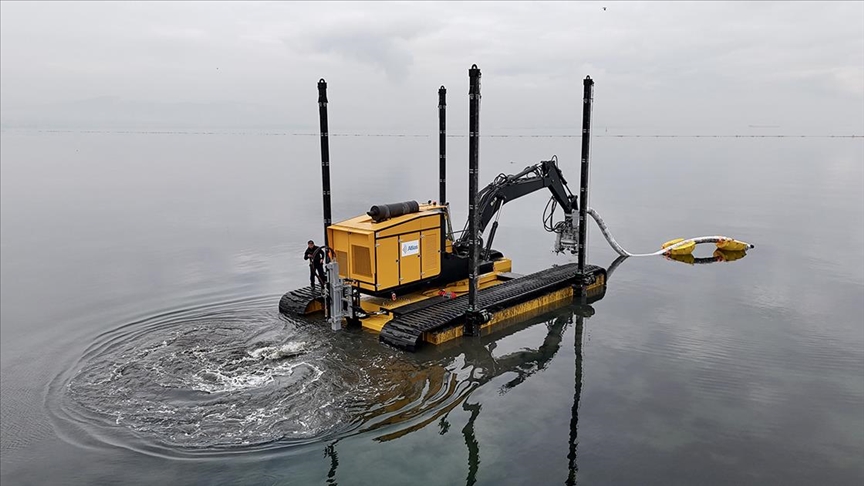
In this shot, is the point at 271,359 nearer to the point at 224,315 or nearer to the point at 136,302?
the point at 224,315

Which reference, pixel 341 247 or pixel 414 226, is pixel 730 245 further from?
pixel 341 247

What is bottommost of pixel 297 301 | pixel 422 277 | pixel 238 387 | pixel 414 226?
pixel 238 387

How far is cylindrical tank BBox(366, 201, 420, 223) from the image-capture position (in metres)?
13.2

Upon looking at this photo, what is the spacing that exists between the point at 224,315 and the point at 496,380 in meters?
6.50

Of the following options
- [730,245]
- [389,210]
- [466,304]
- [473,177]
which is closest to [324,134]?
[389,210]

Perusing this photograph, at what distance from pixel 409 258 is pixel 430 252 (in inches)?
28.5

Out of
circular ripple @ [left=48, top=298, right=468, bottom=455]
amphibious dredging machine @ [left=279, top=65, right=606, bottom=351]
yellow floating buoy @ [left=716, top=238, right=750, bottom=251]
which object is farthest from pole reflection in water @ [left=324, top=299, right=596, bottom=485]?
yellow floating buoy @ [left=716, top=238, right=750, bottom=251]

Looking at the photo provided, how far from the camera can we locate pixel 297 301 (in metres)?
14.2

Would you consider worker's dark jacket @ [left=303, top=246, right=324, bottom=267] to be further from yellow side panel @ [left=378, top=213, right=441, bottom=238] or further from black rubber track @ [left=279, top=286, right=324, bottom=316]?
yellow side panel @ [left=378, top=213, right=441, bottom=238]

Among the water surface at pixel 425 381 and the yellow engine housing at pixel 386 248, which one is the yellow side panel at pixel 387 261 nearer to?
the yellow engine housing at pixel 386 248

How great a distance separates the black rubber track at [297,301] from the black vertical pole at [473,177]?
357 centimetres

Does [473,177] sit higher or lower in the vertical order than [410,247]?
higher

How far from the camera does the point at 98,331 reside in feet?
43.1

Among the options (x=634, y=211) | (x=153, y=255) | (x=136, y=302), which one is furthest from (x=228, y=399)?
(x=634, y=211)
